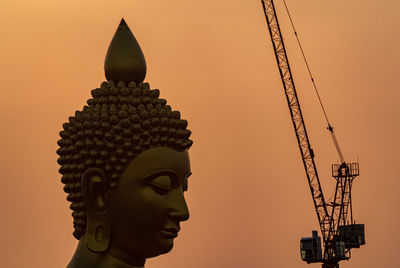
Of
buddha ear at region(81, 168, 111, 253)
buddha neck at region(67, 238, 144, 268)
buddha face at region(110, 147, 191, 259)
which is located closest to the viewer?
buddha face at region(110, 147, 191, 259)

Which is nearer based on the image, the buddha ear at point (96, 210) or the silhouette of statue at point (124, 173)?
the silhouette of statue at point (124, 173)

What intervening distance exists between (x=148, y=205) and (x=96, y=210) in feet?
2.95

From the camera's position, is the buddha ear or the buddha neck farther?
the buddha neck

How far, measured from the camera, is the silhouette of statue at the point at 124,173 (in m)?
22.0

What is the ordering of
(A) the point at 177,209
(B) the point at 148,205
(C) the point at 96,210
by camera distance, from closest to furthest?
(B) the point at 148,205 < (A) the point at 177,209 < (C) the point at 96,210

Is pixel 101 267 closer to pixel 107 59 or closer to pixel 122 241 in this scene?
pixel 122 241

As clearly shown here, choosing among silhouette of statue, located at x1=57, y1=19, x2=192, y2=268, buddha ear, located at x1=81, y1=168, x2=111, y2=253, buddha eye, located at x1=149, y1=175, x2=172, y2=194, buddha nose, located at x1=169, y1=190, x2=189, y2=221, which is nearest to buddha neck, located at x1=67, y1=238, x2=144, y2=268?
silhouette of statue, located at x1=57, y1=19, x2=192, y2=268

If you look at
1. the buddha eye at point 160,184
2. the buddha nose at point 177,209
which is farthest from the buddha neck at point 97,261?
the buddha eye at point 160,184

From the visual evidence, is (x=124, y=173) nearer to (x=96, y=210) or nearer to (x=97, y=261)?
(x=96, y=210)

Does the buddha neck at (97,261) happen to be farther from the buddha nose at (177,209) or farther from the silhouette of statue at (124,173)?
the buddha nose at (177,209)

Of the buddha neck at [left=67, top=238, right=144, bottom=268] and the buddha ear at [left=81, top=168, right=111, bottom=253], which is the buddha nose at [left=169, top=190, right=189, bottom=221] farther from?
the buddha neck at [left=67, top=238, right=144, bottom=268]

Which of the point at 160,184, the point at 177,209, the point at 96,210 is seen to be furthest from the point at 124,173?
the point at 177,209

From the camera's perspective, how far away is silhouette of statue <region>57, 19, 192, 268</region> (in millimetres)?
22000

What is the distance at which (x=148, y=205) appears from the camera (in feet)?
71.9
